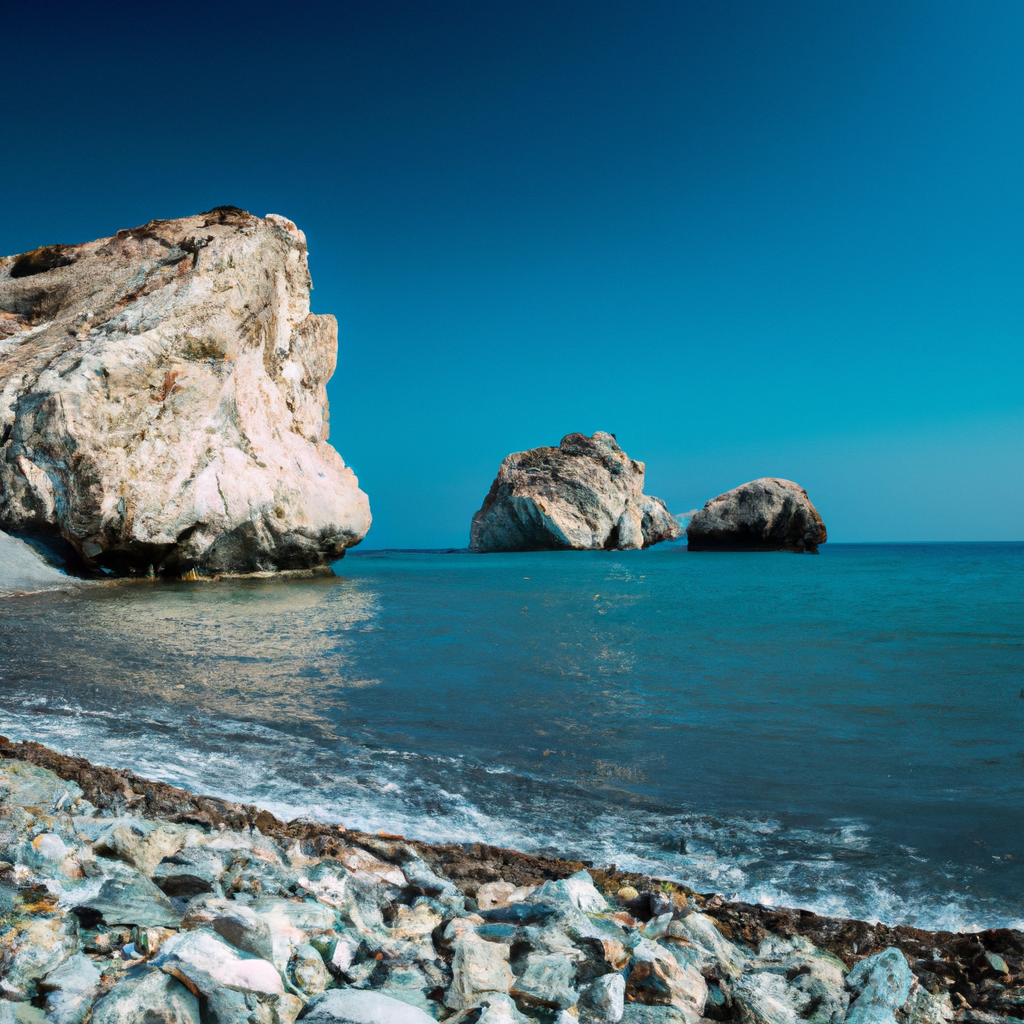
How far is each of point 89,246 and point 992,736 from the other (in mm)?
35727

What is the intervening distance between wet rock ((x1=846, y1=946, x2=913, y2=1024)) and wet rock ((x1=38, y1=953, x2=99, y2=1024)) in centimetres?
227

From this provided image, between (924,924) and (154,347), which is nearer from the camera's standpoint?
(924,924)

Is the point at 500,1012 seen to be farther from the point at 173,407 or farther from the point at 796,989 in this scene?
the point at 173,407

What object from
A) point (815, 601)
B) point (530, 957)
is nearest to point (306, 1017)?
point (530, 957)

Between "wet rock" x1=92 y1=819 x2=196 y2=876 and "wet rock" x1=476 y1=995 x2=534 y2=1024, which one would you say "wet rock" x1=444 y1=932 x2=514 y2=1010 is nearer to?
"wet rock" x1=476 y1=995 x2=534 y2=1024

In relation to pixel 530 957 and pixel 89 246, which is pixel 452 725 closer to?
pixel 530 957

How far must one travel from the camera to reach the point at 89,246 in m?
29.8

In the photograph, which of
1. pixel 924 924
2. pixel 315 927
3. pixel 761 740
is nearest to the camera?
pixel 315 927

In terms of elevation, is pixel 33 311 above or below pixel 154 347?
above

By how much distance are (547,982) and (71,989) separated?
4.48ft

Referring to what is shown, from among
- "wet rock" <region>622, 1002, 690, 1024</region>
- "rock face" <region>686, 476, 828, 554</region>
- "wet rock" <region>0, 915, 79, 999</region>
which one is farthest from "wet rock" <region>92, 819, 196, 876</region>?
"rock face" <region>686, 476, 828, 554</region>

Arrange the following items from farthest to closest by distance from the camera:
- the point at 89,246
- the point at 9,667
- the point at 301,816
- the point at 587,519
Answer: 1. the point at 587,519
2. the point at 89,246
3. the point at 9,667
4. the point at 301,816

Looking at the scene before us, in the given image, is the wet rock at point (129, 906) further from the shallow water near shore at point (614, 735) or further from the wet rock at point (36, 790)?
the shallow water near shore at point (614, 735)

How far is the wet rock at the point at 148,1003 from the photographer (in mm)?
1766
